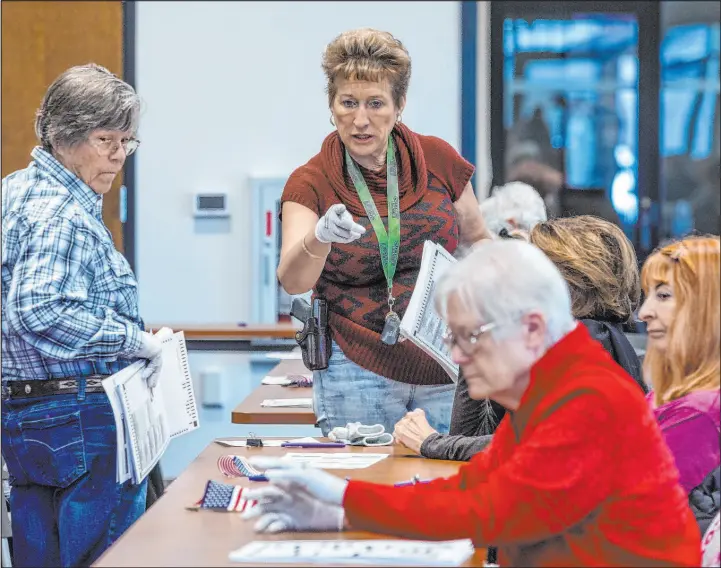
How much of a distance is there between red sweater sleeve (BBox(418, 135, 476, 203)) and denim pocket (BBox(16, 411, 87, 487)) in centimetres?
111

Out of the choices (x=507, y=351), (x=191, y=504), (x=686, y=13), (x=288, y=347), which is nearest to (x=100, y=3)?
(x=288, y=347)

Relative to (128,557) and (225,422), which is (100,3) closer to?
(225,422)

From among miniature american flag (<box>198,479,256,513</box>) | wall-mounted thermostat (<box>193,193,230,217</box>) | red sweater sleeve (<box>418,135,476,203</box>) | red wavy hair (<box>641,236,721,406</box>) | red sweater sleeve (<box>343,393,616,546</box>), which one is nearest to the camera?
red sweater sleeve (<box>343,393,616,546</box>)

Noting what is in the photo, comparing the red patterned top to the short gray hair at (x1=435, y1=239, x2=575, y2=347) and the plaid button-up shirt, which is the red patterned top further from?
the short gray hair at (x1=435, y1=239, x2=575, y2=347)

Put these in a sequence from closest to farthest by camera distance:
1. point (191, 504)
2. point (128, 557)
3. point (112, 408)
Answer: point (128, 557) → point (191, 504) → point (112, 408)

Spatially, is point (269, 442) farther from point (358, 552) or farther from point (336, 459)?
point (358, 552)

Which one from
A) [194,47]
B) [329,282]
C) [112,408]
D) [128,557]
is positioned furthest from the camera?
[194,47]

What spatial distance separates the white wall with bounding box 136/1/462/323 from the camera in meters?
6.48

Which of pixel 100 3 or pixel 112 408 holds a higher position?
pixel 100 3

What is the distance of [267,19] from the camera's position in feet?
21.3

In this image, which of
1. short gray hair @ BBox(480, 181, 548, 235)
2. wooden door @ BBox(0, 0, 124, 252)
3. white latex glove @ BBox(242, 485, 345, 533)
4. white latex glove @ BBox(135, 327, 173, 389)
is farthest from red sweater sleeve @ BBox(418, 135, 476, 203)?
wooden door @ BBox(0, 0, 124, 252)

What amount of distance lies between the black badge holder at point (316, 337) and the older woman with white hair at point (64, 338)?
1.27 ft

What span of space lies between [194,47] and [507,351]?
5291 millimetres

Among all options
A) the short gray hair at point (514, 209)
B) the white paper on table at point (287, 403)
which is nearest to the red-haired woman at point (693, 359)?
the white paper on table at point (287, 403)
